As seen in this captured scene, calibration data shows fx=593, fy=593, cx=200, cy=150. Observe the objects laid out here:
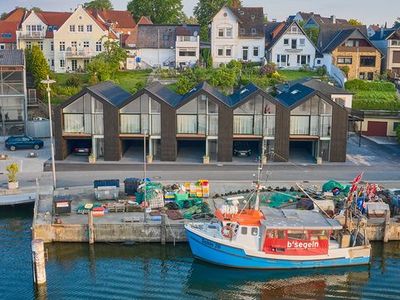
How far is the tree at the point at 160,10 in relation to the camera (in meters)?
115

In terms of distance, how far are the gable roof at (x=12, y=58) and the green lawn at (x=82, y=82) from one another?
21.1 ft

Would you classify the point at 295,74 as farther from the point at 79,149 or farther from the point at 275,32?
the point at 79,149

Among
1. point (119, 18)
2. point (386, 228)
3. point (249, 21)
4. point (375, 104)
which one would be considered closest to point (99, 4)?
point (119, 18)

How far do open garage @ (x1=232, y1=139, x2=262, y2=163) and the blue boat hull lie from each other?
18708 mm

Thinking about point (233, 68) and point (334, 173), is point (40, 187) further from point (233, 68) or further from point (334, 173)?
point (233, 68)

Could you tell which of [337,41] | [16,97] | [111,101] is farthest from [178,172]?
[337,41]

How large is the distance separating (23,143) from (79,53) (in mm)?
29222

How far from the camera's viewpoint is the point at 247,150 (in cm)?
5197

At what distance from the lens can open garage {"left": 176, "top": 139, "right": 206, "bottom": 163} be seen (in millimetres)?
50844

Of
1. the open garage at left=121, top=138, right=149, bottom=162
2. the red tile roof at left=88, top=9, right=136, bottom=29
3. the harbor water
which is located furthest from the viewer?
the red tile roof at left=88, top=9, right=136, bottom=29

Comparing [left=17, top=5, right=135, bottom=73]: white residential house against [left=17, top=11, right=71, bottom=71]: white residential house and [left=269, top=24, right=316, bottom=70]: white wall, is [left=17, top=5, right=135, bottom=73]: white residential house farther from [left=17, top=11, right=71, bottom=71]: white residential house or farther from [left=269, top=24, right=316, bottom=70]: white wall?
[left=269, top=24, right=316, bottom=70]: white wall

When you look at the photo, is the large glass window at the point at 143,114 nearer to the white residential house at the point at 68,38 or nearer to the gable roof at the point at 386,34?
the white residential house at the point at 68,38

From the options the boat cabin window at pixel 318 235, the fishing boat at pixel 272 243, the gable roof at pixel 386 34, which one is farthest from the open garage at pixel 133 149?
the gable roof at pixel 386 34

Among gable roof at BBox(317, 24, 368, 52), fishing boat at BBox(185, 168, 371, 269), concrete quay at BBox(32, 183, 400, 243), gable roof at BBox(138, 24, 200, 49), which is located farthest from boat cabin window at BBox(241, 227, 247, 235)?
gable roof at BBox(138, 24, 200, 49)
